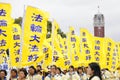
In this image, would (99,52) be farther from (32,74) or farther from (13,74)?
(13,74)

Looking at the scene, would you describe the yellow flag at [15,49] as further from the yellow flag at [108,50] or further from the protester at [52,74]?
the yellow flag at [108,50]

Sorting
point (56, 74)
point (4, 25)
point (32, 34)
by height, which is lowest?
point (56, 74)

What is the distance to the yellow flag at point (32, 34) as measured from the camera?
1452cm

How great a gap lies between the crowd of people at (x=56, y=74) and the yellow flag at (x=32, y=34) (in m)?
0.45

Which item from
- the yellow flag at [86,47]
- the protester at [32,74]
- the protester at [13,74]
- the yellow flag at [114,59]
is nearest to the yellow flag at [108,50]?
the yellow flag at [114,59]

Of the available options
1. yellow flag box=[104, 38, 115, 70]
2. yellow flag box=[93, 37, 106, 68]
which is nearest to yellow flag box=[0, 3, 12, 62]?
yellow flag box=[93, 37, 106, 68]

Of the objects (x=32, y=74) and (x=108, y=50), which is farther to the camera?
(x=108, y=50)

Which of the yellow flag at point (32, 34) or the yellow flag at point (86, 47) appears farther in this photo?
the yellow flag at point (86, 47)

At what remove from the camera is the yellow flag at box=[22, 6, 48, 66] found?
14.5 meters

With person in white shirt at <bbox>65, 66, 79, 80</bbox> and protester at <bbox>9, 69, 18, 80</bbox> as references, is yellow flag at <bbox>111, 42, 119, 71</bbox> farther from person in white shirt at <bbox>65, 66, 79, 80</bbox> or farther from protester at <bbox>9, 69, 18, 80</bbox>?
protester at <bbox>9, 69, 18, 80</bbox>

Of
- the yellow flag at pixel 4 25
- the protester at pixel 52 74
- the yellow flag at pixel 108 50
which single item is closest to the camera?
the yellow flag at pixel 4 25

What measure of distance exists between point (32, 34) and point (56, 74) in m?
1.84

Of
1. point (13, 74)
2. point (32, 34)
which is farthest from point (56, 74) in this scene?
point (13, 74)

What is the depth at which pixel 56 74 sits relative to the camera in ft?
52.1
